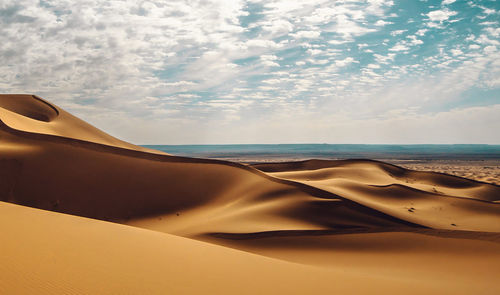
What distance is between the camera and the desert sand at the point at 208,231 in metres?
5.21

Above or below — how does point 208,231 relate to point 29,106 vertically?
below

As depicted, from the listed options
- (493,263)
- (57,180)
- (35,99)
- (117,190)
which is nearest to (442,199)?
(493,263)

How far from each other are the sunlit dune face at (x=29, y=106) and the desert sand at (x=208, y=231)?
10511 mm

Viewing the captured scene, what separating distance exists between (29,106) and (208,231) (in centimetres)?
3300

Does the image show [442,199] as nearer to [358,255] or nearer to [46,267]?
[358,255]

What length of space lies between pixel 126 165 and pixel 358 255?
1350cm

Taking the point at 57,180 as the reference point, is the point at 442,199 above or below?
below

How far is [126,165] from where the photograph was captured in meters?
18.8

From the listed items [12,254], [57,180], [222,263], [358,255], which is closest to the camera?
[12,254]

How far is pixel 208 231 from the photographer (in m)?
11.6

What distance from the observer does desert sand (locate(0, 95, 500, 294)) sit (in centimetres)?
521

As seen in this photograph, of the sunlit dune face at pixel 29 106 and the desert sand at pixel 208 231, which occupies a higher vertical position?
the sunlit dune face at pixel 29 106

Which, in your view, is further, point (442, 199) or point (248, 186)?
point (442, 199)

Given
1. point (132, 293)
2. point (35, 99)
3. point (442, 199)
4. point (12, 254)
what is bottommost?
point (442, 199)
